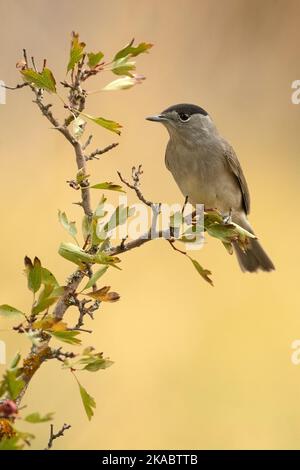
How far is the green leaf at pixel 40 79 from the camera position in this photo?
1183mm

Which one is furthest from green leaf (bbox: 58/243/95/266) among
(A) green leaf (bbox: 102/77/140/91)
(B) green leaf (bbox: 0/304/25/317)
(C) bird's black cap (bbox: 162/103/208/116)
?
(C) bird's black cap (bbox: 162/103/208/116)

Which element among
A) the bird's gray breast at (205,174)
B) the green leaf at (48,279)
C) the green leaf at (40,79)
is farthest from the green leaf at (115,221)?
the bird's gray breast at (205,174)

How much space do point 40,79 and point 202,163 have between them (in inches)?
88.3

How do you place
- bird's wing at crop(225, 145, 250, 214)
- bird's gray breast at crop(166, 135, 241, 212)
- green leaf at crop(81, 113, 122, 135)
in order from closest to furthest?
green leaf at crop(81, 113, 122, 135), bird's gray breast at crop(166, 135, 241, 212), bird's wing at crop(225, 145, 250, 214)

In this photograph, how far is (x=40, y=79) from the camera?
1.19 m

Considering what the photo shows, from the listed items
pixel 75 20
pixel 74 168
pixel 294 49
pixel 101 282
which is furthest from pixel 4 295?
pixel 294 49

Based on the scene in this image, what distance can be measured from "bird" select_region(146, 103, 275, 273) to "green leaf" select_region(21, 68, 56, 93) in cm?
209

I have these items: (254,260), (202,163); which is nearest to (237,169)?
(202,163)

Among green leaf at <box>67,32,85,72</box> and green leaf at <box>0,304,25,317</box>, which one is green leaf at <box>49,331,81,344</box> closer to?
green leaf at <box>0,304,25,317</box>

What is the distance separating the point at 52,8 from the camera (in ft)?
14.3

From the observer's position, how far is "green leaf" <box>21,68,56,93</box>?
118 cm

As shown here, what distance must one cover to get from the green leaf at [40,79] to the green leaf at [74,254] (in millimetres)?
239

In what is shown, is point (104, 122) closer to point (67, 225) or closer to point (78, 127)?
point (78, 127)

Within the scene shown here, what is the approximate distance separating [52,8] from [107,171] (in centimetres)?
100
